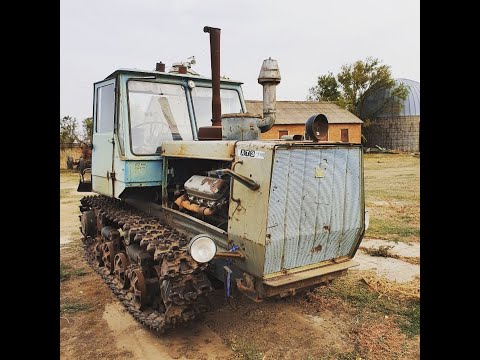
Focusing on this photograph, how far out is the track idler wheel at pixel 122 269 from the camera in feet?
16.3

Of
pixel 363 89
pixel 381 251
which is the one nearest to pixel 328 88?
pixel 363 89

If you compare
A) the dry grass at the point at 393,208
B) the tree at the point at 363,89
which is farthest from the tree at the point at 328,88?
the dry grass at the point at 393,208

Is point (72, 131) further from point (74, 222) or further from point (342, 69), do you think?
point (342, 69)

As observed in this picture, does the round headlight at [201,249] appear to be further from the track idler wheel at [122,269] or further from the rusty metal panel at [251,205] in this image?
the track idler wheel at [122,269]

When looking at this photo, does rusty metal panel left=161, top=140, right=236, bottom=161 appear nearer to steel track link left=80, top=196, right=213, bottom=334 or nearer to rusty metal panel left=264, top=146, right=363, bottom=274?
rusty metal panel left=264, top=146, right=363, bottom=274

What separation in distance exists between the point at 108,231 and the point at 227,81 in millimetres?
2690

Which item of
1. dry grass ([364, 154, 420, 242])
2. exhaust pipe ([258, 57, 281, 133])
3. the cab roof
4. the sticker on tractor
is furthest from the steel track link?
dry grass ([364, 154, 420, 242])

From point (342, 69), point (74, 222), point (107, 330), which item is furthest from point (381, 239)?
point (342, 69)

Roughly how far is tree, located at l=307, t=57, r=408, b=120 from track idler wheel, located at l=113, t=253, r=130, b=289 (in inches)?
1196

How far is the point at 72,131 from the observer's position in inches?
935

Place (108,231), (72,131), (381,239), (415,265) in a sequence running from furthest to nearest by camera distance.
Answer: (72,131) < (381,239) < (415,265) < (108,231)

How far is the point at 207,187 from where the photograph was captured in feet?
13.9

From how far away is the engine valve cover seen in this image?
13.4 ft

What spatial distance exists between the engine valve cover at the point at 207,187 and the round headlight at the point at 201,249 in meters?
0.63
